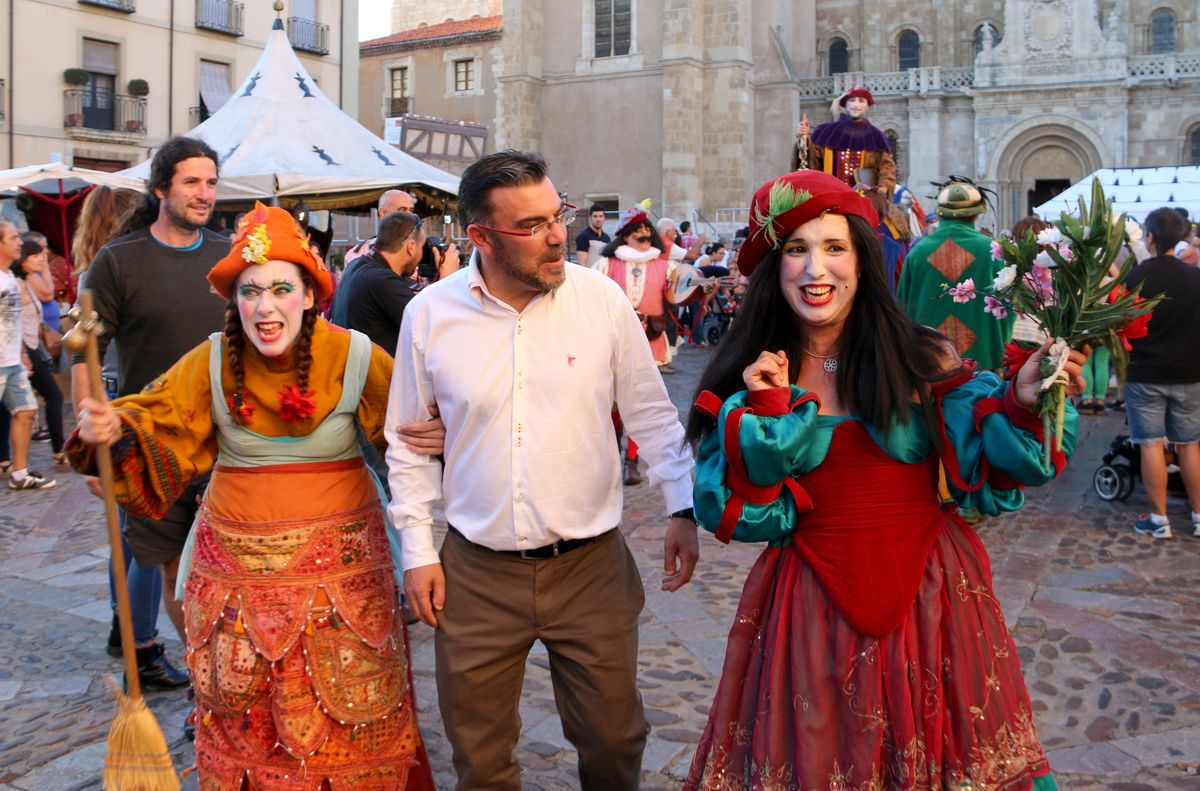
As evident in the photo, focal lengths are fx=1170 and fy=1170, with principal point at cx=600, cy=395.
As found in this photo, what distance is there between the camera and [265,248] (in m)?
3.24

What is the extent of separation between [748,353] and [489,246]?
0.75 m

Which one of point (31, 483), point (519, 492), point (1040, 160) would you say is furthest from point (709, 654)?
point (1040, 160)

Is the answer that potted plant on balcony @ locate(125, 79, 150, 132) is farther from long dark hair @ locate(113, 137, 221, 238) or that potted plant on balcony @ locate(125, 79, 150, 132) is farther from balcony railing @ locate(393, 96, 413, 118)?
long dark hair @ locate(113, 137, 221, 238)

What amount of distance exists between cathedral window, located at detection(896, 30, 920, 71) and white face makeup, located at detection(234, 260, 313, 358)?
45.6m

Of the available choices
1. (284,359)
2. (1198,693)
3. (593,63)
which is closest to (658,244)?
(1198,693)

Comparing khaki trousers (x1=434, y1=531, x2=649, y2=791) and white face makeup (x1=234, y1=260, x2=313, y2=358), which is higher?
white face makeup (x1=234, y1=260, x2=313, y2=358)

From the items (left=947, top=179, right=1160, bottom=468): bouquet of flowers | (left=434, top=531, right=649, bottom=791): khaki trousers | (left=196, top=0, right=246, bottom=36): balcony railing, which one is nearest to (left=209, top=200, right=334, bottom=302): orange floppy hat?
(left=434, top=531, right=649, bottom=791): khaki trousers

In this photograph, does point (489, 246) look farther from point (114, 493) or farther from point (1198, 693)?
point (1198, 693)

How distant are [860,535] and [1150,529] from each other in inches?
218

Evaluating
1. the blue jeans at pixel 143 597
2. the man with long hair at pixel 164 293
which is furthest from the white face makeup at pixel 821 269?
the blue jeans at pixel 143 597

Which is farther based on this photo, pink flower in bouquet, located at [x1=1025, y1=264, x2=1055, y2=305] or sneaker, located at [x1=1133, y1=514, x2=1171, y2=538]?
sneaker, located at [x1=1133, y1=514, x2=1171, y2=538]

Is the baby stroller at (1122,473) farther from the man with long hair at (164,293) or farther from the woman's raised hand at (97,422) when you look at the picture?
the woman's raised hand at (97,422)

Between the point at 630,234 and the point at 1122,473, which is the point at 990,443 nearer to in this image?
the point at 1122,473

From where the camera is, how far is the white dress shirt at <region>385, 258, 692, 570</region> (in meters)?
3.07
